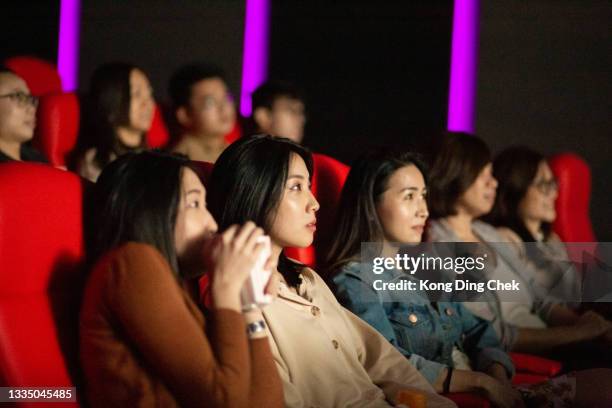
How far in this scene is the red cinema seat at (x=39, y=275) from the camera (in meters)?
1.23

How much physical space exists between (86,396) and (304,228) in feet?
1.76

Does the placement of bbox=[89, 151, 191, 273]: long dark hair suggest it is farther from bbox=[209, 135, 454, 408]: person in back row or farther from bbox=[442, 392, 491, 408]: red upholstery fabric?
bbox=[442, 392, 491, 408]: red upholstery fabric

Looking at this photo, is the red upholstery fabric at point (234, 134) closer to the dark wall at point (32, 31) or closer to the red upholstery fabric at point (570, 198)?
the dark wall at point (32, 31)

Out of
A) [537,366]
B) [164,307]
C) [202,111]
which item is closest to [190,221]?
[164,307]

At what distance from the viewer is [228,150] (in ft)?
5.21

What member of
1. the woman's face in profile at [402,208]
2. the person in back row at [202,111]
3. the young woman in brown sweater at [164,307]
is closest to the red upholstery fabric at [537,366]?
the woman's face in profile at [402,208]

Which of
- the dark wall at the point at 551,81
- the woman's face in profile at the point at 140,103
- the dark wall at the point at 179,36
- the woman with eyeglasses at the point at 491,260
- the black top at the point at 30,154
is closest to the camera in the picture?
the woman with eyeglasses at the point at 491,260

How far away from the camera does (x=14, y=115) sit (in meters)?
2.44

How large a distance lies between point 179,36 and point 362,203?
2563mm

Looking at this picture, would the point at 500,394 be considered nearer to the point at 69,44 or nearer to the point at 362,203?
the point at 362,203

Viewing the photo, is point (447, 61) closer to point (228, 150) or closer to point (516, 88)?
point (516, 88)

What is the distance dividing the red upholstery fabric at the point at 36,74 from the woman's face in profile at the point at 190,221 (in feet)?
6.33

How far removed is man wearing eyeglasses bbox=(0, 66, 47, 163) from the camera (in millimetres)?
2438

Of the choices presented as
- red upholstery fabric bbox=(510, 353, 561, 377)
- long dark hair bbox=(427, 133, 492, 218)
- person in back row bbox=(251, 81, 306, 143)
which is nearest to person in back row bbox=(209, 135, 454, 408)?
red upholstery fabric bbox=(510, 353, 561, 377)
